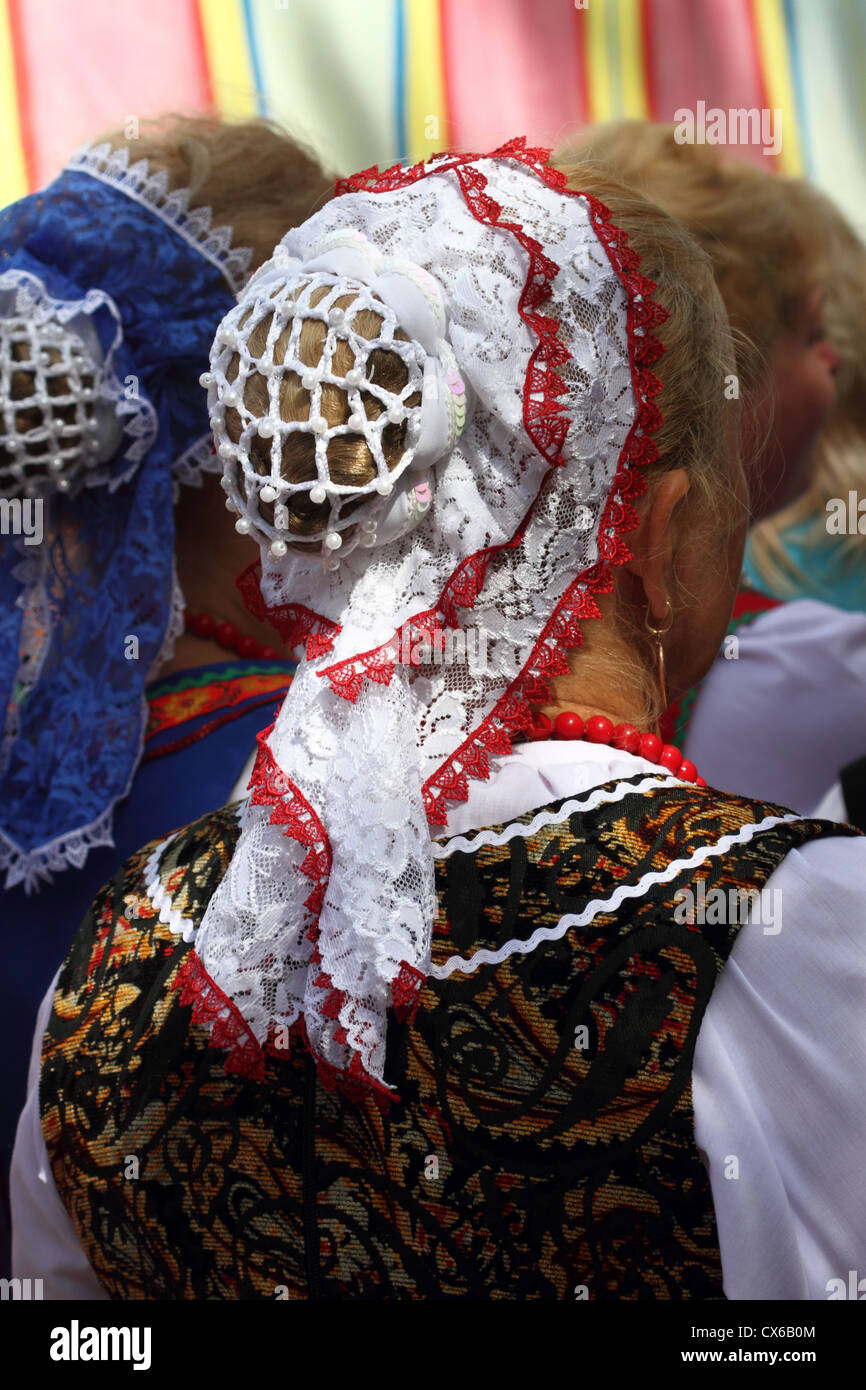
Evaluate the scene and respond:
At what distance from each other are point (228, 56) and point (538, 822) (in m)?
2.39

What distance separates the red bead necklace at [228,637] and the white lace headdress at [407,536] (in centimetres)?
75

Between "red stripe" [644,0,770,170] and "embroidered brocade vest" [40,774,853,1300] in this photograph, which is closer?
"embroidered brocade vest" [40,774,853,1300]

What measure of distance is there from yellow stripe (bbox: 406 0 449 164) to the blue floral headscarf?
1.16 meters

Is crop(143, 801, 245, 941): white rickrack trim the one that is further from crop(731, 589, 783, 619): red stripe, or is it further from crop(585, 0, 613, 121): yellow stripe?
crop(585, 0, 613, 121): yellow stripe

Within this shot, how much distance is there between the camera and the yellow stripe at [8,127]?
2.65 metres

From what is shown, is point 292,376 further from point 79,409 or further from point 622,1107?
point 79,409

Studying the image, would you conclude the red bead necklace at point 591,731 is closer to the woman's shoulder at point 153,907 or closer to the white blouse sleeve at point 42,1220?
the woman's shoulder at point 153,907

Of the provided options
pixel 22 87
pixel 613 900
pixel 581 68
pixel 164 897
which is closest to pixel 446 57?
pixel 581 68

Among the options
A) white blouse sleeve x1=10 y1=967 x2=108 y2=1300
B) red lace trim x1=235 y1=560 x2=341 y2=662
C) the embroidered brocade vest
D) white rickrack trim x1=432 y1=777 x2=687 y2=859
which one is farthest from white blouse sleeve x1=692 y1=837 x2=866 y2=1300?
white blouse sleeve x1=10 y1=967 x2=108 y2=1300

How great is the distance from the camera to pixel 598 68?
295 centimetres

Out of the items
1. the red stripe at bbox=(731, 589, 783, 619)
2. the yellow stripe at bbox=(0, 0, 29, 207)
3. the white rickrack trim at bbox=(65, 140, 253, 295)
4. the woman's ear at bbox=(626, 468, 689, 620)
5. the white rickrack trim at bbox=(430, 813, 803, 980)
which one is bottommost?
the white rickrack trim at bbox=(430, 813, 803, 980)

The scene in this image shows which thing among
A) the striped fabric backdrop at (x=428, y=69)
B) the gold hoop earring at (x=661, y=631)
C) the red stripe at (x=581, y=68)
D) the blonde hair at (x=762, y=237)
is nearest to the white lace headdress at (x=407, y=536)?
the gold hoop earring at (x=661, y=631)

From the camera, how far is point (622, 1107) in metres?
0.98

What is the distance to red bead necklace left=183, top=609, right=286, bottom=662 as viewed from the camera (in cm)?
192
